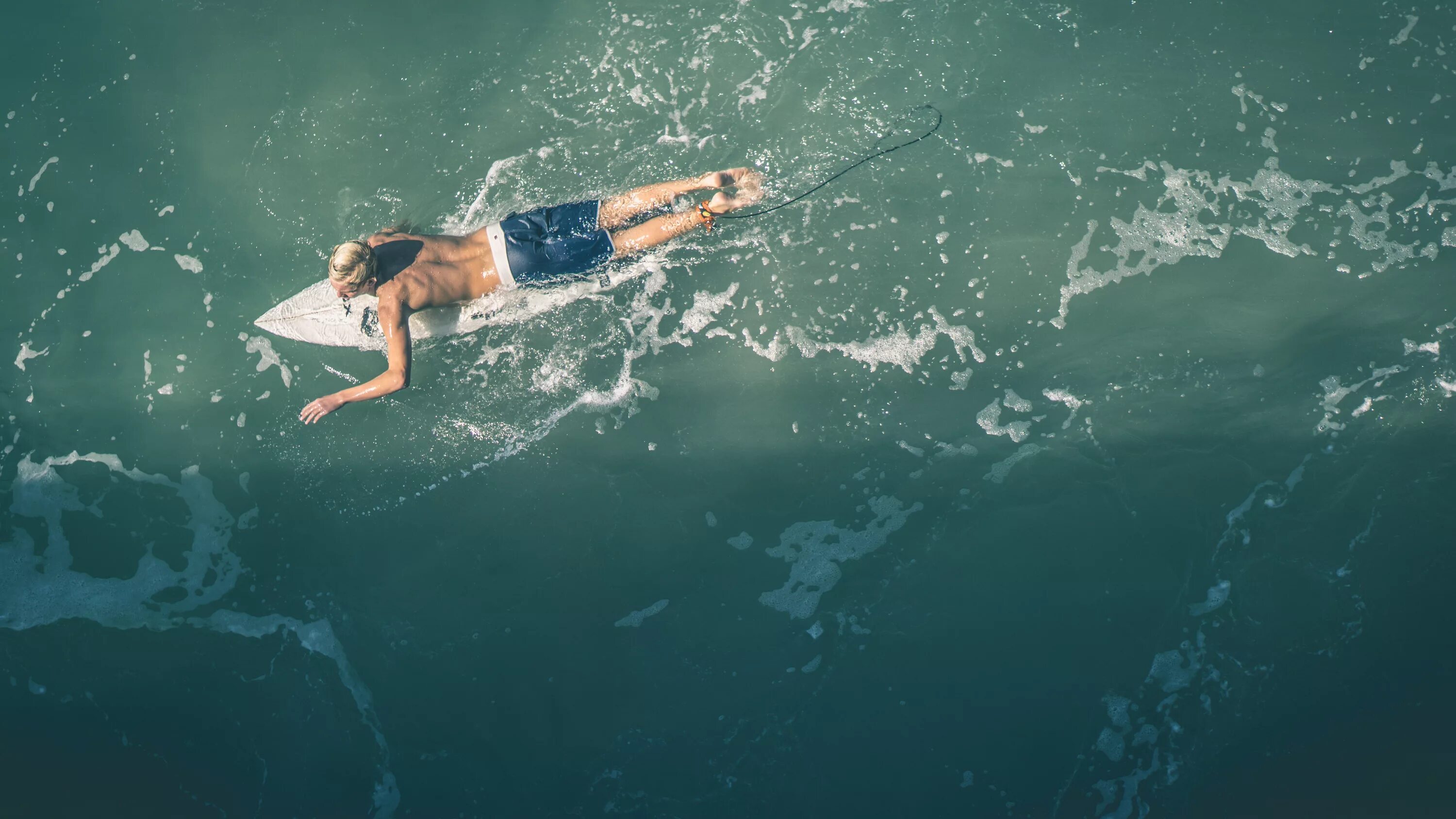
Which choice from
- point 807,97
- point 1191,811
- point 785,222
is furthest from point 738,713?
point 807,97

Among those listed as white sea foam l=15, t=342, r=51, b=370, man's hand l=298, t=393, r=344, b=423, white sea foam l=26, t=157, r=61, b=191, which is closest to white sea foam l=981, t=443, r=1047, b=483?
man's hand l=298, t=393, r=344, b=423

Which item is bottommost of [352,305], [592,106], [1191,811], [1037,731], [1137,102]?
[1191,811]

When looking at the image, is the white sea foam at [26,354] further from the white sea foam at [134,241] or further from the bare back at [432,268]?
the bare back at [432,268]

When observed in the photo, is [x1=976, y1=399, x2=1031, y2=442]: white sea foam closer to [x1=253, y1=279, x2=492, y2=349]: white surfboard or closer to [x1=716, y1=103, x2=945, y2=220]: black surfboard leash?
[x1=716, y1=103, x2=945, y2=220]: black surfboard leash

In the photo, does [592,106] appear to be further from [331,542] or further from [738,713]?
[738,713]

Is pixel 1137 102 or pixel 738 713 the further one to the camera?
pixel 1137 102
